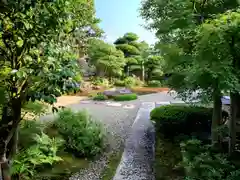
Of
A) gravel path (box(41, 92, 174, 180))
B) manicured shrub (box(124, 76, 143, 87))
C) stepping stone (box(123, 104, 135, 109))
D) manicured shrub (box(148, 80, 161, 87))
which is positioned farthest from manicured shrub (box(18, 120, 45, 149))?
manicured shrub (box(148, 80, 161, 87))

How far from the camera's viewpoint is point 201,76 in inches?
110

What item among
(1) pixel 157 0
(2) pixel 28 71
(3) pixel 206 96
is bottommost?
(3) pixel 206 96

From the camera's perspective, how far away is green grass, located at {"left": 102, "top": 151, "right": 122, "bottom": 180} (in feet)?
13.0

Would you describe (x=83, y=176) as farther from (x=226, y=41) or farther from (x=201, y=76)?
(x=226, y=41)

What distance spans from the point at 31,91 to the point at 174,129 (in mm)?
3689

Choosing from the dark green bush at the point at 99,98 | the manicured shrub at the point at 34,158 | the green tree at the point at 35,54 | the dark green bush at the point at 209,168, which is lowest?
the manicured shrub at the point at 34,158

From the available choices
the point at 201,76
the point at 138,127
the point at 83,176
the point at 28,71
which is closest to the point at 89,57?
the point at 138,127

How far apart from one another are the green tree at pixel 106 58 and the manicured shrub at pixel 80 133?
8631 millimetres

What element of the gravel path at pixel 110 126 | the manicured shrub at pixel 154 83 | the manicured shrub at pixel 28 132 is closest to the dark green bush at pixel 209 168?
the gravel path at pixel 110 126

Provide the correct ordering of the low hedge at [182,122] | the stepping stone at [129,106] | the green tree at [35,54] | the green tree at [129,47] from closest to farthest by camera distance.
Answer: the green tree at [35,54] → the low hedge at [182,122] → the stepping stone at [129,106] → the green tree at [129,47]

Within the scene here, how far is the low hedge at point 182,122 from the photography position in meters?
5.03

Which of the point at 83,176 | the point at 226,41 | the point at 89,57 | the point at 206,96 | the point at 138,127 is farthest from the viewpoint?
the point at 89,57

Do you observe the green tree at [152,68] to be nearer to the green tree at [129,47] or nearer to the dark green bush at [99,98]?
the green tree at [129,47]

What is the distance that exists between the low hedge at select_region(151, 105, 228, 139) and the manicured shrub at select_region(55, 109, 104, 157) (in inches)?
46.6
